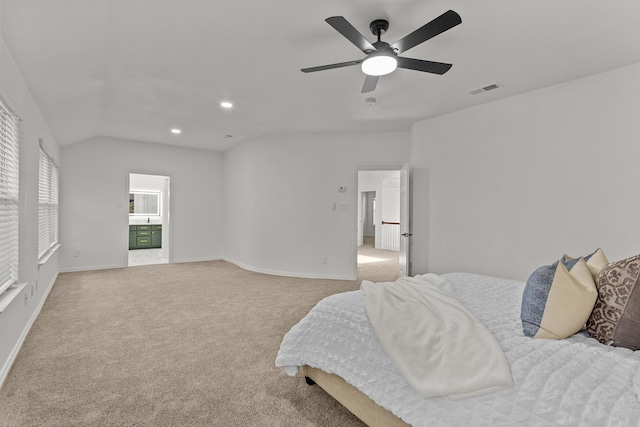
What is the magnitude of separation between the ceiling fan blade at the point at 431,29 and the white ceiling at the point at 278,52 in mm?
233

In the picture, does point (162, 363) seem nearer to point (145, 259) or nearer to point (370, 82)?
point (370, 82)

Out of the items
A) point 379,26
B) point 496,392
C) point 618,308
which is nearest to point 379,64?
point 379,26

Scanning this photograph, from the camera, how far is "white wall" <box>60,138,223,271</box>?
18.7ft

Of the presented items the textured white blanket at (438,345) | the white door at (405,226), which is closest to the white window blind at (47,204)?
the textured white blanket at (438,345)

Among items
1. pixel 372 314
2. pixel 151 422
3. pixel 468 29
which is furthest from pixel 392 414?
pixel 468 29

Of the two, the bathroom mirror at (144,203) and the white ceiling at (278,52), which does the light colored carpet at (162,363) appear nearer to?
the white ceiling at (278,52)

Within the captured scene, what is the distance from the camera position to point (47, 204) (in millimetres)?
4395

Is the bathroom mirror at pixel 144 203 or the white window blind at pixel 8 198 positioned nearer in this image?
the white window blind at pixel 8 198

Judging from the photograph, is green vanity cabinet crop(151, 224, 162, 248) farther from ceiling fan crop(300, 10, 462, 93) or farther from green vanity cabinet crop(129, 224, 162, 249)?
ceiling fan crop(300, 10, 462, 93)

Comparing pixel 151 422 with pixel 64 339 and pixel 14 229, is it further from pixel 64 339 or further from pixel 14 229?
pixel 14 229

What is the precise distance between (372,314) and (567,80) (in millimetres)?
3256

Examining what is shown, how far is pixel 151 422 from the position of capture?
67.4 inches

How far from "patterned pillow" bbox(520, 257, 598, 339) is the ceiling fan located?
1.48m

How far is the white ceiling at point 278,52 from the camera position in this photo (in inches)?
80.4
